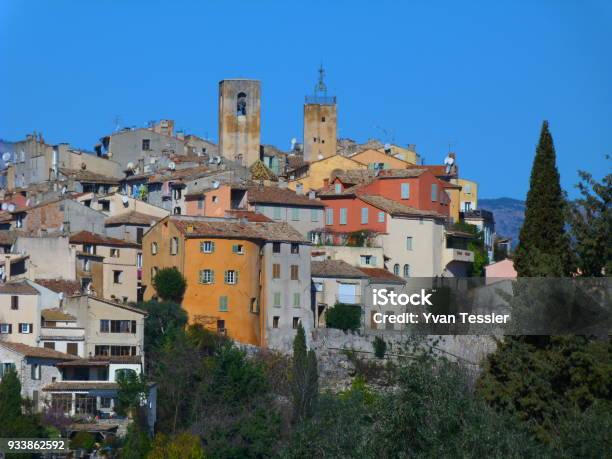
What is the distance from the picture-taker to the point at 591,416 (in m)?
41.5

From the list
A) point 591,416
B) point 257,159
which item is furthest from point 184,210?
point 591,416

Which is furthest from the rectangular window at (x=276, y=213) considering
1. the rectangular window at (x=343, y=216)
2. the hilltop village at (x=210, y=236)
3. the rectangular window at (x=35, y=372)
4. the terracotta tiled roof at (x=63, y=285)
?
the rectangular window at (x=35, y=372)

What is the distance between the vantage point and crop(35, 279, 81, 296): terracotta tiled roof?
68.4 m

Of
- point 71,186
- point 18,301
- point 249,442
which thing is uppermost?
point 71,186

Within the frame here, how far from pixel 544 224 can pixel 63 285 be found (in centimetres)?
2698

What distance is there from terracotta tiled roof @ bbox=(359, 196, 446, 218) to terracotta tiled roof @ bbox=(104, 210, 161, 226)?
842cm

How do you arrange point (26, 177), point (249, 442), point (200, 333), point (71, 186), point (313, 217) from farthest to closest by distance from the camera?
point (26, 177), point (71, 186), point (313, 217), point (200, 333), point (249, 442)

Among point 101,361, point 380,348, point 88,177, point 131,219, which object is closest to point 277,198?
point 131,219

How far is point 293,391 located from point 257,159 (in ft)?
92.5

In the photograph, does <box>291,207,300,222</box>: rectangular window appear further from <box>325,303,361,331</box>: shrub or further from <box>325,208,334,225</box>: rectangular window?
<box>325,303,361,331</box>: shrub

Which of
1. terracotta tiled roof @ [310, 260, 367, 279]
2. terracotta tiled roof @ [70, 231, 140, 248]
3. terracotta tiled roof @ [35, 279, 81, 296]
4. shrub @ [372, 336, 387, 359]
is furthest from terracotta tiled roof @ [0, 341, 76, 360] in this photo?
terracotta tiled roof @ [310, 260, 367, 279]

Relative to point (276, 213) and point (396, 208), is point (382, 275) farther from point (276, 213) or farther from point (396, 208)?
point (276, 213)

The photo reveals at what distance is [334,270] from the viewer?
7412 centimetres

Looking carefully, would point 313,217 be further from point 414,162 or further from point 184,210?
point 414,162
